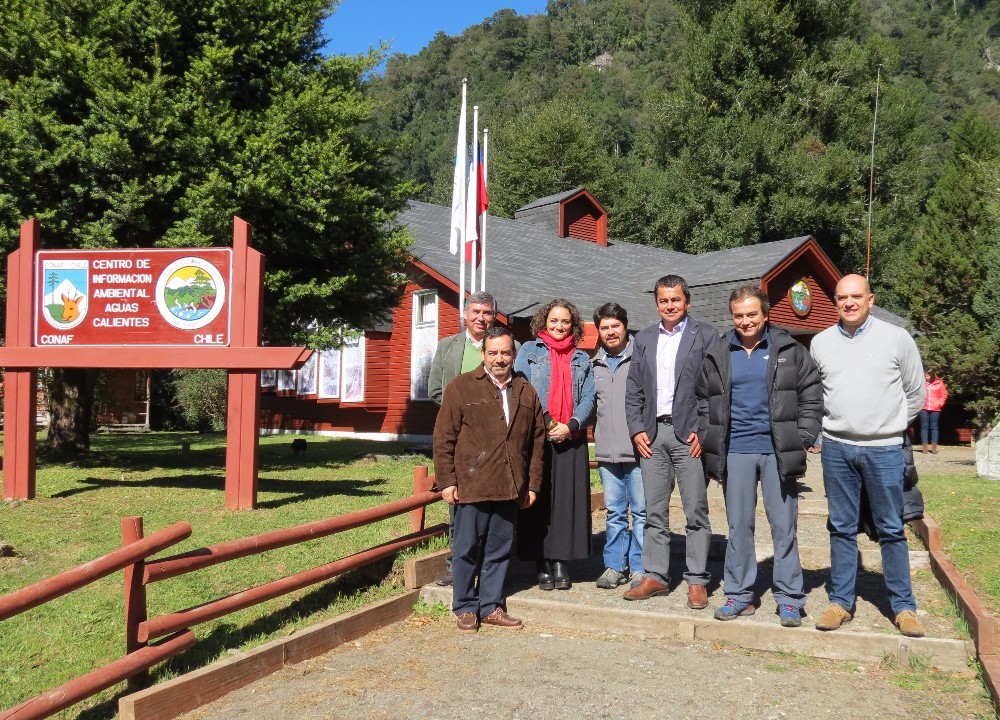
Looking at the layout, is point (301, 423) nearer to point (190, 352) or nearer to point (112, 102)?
point (112, 102)

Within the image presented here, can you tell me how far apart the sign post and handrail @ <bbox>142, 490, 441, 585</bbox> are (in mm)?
3354

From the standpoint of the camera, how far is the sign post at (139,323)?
9766 millimetres

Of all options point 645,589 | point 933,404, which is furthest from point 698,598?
point 933,404

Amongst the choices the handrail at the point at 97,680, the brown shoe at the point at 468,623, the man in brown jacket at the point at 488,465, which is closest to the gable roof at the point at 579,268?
the man in brown jacket at the point at 488,465

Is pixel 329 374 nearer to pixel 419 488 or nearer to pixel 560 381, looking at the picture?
pixel 419 488

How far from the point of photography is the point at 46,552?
762 cm

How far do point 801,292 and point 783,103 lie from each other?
17.5m

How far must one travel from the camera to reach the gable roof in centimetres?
2097

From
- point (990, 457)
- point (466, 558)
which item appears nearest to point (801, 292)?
point (990, 457)

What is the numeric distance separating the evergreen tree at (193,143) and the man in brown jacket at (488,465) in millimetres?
8635

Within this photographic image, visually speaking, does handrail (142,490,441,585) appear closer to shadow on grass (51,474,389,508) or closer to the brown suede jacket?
the brown suede jacket

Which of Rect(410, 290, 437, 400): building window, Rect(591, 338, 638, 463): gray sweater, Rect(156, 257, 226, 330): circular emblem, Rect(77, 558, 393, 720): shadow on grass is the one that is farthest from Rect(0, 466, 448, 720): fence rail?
Rect(410, 290, 437, 400): building window

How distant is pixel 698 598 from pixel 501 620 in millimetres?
1271

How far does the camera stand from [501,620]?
584cm
